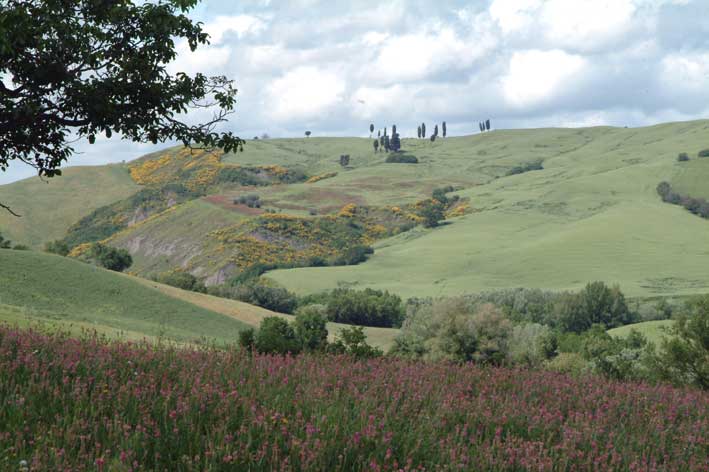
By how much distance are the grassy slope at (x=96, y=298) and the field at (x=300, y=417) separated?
42.3 m

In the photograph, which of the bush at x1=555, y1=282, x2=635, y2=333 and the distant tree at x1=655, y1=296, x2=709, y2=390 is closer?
the distant tree at x1=655, y1=296, x2=709, y2=390

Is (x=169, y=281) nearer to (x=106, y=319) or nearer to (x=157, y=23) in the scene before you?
(x=106, y=319)

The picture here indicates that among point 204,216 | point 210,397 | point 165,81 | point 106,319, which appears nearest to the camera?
point 210,397

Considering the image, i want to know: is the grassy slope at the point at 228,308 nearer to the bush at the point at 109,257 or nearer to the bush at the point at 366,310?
the bush at the point at 366,310

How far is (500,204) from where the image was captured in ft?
570

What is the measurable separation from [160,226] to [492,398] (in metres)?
169

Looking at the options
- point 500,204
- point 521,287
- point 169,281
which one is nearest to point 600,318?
point 521,287

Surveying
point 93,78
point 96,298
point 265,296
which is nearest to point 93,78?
point 93,78

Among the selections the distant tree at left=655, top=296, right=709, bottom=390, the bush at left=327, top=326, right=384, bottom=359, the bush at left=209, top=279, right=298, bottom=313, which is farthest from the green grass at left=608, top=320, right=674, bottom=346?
the bush at left=327, top=326, right=384, bottom=359

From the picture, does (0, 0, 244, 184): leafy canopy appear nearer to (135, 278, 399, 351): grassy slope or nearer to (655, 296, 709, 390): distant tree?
(655, 296, 709, 390): distant tree

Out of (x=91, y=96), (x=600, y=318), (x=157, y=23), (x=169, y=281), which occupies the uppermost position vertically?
(x=157, y=23)

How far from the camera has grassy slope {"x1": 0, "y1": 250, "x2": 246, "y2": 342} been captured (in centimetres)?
5362

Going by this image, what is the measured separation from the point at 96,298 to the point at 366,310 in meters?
47.1

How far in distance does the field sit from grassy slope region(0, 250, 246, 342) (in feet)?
139
